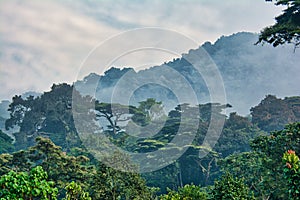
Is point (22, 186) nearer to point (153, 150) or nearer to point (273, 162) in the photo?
point (273, 162)

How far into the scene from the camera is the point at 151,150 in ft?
118

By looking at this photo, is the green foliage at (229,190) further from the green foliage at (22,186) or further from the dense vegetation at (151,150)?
the green foliage at (22,186)

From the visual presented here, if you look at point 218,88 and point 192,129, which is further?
point 218,88

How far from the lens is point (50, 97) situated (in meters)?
46.9

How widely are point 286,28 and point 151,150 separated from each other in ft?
78.6

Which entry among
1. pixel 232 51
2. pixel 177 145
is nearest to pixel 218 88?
pixel 232 51

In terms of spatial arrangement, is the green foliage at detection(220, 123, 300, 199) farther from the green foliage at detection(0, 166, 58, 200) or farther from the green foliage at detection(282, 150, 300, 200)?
the green foliage at detection(0, 166, 58, 200)

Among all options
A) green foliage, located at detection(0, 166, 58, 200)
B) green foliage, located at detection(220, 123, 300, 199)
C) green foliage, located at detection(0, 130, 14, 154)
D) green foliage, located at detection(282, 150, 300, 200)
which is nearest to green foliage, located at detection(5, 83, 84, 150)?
green foliage, located at detection(0, 130, 14, 154)

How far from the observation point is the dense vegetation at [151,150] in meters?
12.2

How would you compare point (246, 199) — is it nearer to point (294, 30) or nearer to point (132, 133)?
point (294, 30)

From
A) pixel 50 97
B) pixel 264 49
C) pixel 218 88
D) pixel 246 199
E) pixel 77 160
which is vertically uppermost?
pixel 264 49

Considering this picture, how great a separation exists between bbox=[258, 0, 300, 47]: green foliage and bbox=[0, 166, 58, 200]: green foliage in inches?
407

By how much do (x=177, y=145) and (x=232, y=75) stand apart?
3376 inches

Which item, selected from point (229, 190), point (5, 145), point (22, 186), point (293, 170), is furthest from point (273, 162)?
point (5, 145)
